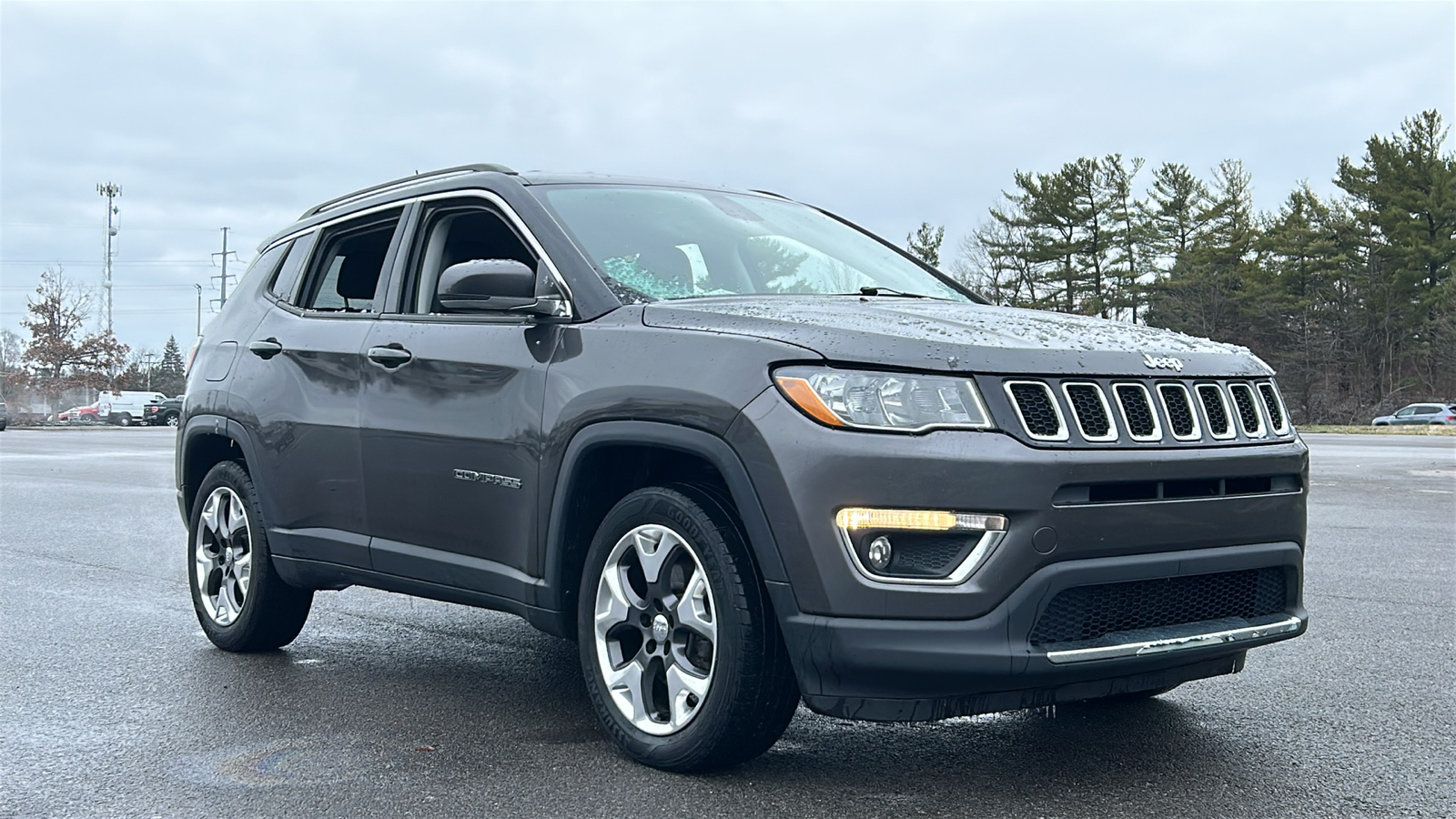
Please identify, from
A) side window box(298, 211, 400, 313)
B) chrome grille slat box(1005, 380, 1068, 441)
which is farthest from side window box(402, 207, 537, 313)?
chrome grille slat box(1005, 380, 1068, 441)

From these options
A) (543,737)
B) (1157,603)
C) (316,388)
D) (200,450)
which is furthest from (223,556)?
(1157,603)

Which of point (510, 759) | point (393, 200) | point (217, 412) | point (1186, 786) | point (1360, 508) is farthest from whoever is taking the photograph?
point (1360, 508)

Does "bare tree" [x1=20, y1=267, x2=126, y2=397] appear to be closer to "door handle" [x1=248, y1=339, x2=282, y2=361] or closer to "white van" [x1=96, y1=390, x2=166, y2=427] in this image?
"white van" [x1=96, y1=390, x2=166, y2=427]

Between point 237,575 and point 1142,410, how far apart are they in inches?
156

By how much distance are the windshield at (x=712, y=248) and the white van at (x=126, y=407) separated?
206ft

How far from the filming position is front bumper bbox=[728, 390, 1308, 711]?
3330 millimetres

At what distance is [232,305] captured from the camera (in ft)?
20.6

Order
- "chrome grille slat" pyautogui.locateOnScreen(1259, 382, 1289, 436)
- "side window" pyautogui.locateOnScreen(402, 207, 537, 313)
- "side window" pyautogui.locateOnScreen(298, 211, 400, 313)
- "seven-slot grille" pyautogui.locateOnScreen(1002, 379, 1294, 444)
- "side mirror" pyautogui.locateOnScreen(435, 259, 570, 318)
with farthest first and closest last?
"side window" pyautogui.locateOnScreen(298, 211, 400, 313) < "side window" pyautogui.locateOnScreen(402, 207, 537, 313) < "side mirror" pyautogui.locateOnScreen(435, 259, 570, 318) < "chrome grille slat" pyautogui.locateOnScreen(1259, 382, 1289, 436) < "seven-slot grille" pyautogui.locateOnScreen(1002, 379, 1294, 444)

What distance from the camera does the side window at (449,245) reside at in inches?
196

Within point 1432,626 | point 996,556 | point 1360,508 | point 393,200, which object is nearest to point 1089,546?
point 996,556

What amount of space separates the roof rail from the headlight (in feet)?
6.32

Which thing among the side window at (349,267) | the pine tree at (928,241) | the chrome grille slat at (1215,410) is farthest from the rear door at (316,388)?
the pine tree at (928,241)

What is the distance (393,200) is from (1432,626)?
4.99 meters

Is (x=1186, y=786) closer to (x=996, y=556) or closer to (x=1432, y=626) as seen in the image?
(x=996, y=556)
